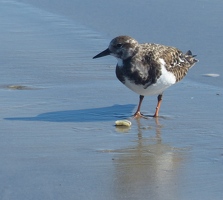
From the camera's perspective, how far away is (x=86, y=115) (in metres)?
5.67

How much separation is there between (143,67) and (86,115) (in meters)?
0.61

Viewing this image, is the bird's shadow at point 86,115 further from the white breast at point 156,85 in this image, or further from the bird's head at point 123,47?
the bird's head at point 123,47

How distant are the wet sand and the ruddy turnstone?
0.21m

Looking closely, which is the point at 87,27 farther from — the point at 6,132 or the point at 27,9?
the point at 6,132

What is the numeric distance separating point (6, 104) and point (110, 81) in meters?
1.19

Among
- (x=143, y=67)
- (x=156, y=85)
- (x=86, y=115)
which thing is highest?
(x=143, y=67)

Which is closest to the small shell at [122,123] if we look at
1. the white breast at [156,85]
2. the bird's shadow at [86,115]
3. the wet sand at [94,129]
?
the wet sand at [94,129]

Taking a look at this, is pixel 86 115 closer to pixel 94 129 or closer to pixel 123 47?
pixel 94 129

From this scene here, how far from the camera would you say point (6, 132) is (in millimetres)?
5152

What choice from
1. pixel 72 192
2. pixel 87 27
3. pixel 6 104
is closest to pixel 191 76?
pixel 6 104

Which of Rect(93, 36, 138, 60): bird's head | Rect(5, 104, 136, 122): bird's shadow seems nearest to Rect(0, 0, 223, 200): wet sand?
Rect(5, 104, 136, 122): bird's shadow

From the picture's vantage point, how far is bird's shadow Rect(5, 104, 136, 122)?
553 cm

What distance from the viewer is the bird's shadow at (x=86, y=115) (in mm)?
5527

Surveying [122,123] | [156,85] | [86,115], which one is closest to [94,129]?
[122,123]
